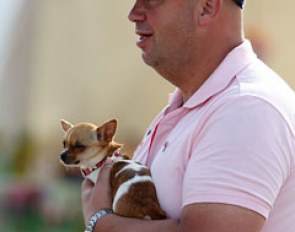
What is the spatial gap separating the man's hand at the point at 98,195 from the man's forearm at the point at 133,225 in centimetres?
8

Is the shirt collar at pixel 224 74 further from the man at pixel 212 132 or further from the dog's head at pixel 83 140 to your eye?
the dog's head at pixel 83 140

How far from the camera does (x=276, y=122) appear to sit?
1.87 m

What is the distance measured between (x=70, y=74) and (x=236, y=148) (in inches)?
281

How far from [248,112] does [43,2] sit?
7.06 m

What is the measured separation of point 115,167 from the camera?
2.30 m

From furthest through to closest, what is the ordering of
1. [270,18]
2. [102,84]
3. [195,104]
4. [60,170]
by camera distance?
[102,84] < [270,18] < [60,170] < [195,104]

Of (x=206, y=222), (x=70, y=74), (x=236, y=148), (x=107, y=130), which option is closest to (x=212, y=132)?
(x=236, y=148)

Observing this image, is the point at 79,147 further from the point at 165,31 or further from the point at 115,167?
the point at 165,31

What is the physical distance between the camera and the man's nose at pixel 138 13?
2.16 m

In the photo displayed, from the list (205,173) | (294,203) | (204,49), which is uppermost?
(204,49)

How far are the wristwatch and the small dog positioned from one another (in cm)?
2

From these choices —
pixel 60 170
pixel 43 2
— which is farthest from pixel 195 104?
pixel 43 2

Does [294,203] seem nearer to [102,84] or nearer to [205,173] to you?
[205,173]

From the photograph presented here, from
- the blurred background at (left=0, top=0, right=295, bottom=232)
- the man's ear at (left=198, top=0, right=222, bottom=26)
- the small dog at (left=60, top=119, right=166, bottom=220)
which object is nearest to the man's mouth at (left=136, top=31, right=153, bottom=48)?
the man's ear at (left=198, top=0, right=222, bottom=26)
